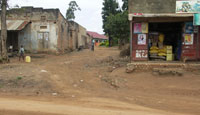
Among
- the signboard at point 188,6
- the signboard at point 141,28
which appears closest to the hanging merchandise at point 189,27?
the signboard at point 188,6

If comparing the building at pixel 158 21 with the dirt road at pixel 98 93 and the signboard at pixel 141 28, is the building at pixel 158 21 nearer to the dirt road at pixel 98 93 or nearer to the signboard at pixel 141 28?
the signboard at pixel 141 28

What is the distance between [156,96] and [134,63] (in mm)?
3051

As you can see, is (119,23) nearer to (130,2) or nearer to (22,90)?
(130,2)

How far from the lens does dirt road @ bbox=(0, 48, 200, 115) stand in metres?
5.16

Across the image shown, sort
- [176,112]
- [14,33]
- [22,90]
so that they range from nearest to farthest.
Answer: [176,112] < [22,90] < [14,33]

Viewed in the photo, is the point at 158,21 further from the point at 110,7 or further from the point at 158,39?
the point at 110,7

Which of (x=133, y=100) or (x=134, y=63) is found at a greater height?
(x=134, y=63)

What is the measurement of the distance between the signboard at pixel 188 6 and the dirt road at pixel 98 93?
3.19 m

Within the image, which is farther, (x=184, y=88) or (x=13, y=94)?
(x=184, y=88)

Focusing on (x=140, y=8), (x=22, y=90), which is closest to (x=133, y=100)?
(x=22, y=90)

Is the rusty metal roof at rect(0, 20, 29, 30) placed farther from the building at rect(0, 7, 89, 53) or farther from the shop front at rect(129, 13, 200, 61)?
the shop front at rect(129, 13, 200, 61)

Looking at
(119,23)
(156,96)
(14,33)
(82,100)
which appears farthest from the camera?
(119,23)

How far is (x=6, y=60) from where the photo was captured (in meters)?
13.5

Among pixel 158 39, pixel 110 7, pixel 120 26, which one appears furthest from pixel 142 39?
pixel 110 7
